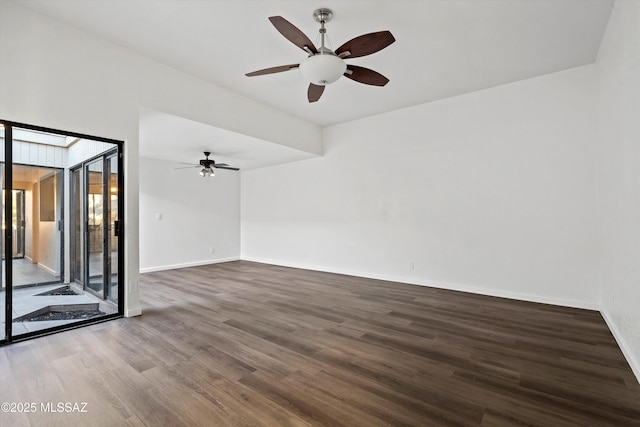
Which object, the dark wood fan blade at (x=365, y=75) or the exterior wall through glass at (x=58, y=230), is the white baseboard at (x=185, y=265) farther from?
the dark wood fan blade at (x=365, y=75)

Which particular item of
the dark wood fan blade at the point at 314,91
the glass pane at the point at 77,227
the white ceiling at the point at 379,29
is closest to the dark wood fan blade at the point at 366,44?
the white ceiling at the point at 379,29

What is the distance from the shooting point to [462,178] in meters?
4.48

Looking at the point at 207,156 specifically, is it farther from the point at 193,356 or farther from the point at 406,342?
the point at 406,342

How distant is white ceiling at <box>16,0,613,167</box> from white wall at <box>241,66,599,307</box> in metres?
0.55

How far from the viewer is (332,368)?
2.24 meters

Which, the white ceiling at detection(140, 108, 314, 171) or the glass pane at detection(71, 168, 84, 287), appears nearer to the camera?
the white ceiling at detection(140, 108, 314, 171)

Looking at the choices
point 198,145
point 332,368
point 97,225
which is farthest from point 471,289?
point 97,225

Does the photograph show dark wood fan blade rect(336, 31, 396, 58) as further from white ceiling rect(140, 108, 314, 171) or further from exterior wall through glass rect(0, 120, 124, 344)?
exterior wall through glass rect(0, 120, 124, 344)

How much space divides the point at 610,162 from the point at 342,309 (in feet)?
10.8

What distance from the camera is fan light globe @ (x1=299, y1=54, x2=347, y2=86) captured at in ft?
8.11

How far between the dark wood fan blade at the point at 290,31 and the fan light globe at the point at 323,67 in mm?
100

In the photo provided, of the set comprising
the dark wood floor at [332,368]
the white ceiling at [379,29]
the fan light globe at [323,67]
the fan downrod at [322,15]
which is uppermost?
the white ceiling at [379,29]

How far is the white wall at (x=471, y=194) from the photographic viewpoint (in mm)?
3689

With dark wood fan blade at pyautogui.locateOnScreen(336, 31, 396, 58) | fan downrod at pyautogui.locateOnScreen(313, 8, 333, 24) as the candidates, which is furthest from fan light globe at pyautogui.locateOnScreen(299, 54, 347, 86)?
fan downrod at pyautogui.locateOnScreen(313, 8, 333, 24)
